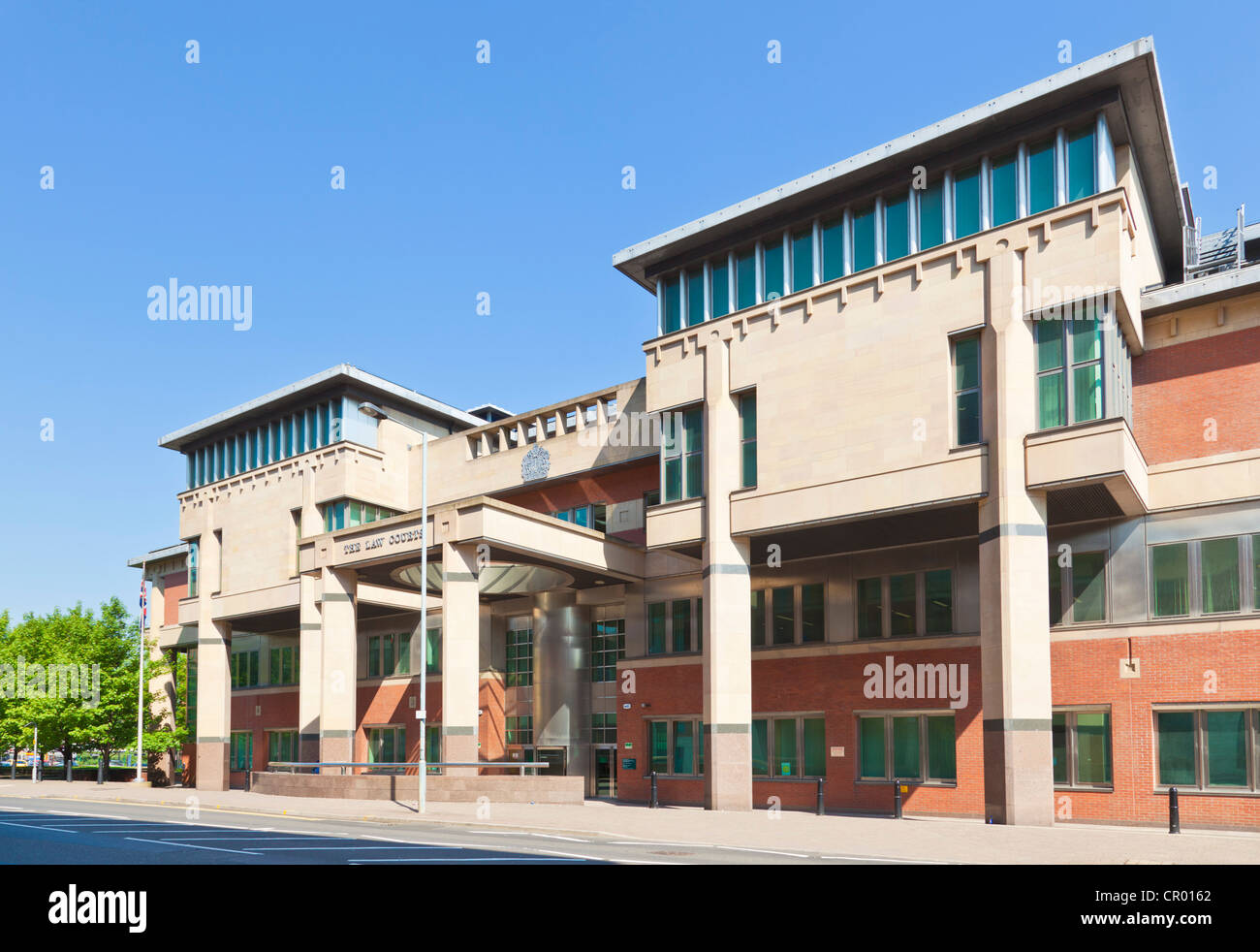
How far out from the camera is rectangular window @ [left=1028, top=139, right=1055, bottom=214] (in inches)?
1103

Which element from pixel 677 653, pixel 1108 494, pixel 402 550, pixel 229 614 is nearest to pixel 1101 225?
pixel 1108 494

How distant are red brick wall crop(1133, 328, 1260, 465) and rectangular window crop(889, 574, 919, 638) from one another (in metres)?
7.59

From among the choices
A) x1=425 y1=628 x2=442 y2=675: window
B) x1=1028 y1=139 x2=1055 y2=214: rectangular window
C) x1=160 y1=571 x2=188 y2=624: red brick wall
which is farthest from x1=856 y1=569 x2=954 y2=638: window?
x1=160 y1=571 x2=188 y2=624: red brick wall

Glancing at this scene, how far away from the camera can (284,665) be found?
56.0m

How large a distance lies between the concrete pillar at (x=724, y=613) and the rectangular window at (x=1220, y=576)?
39.7ft

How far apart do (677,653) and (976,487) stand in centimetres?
1375

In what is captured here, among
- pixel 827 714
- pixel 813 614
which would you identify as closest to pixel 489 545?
pixel 813 614

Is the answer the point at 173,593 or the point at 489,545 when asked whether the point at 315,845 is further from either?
the point at 173,593

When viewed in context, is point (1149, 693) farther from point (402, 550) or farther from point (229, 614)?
point (229, 614)

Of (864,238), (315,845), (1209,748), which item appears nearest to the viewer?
(315,845)

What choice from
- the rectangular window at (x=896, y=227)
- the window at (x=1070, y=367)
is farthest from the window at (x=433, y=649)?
the window at (x=1070, y=367)

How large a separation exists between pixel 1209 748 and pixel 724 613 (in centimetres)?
1286

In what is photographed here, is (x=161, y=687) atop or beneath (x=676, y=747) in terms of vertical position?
atop
